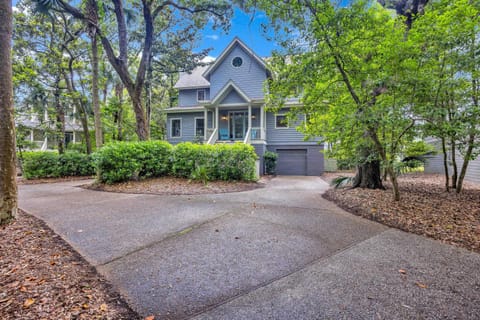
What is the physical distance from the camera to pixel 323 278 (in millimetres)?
2346

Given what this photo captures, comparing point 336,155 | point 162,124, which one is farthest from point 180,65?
point 336,155

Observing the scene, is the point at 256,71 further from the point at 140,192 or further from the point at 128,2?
the point at 140,192

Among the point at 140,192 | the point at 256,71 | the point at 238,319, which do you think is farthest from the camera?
the point at 256,71

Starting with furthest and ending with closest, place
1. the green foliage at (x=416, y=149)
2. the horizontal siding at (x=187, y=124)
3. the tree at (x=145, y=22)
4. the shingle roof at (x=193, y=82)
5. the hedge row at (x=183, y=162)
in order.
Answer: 1. the shingle roof at (x=193, y=82)
2. the horizontal siding at (x=187, y=124)
3. the tree at (x=145, y=22)
4. the hedge row at (x=183, y=162)
5. the green foliage at (x=416, y=149)

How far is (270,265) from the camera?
8.59ft

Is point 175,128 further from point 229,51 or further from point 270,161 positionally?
point 270,161

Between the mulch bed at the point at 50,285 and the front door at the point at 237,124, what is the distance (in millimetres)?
12586

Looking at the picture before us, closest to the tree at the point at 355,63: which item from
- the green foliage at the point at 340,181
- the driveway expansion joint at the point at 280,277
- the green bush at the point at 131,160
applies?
the green foliage at the point at 340,181

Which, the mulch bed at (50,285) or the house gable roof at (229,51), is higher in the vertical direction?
the house gable roof at (229,51)

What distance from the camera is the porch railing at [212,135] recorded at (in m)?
13.8

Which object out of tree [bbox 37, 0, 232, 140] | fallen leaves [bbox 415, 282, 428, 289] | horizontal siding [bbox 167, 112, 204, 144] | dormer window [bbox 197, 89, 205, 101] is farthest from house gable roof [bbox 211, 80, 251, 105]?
fallen leaves [bbox 415, 282, 428, 289]

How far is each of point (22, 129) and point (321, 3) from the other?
18.4 meters

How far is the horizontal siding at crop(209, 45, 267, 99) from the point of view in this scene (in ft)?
48.9

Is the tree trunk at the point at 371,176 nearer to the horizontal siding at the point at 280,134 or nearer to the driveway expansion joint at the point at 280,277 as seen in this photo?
the driveway expansion joint at the point at 280,277
